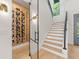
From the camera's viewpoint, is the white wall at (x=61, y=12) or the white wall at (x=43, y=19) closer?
the white wall at (x=43, y=19)

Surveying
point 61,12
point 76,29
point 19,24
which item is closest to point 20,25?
point 19,24

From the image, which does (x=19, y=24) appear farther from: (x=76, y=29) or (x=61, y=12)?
(x=76, y=29)

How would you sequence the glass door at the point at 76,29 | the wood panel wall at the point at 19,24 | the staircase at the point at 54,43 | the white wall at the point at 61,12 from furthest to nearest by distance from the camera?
the white wall at the point at 61,12, the glass door at the point at 76,29, the wood panel wall at the point at 19,24, the staircase at the point at 54,43

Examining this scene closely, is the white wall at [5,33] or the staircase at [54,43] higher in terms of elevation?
the white wall at [5,33]

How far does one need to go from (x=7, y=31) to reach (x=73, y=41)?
5.88 metres

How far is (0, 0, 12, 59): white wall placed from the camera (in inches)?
93.6

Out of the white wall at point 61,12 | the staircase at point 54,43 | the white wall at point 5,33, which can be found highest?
the white wall at point 61,12

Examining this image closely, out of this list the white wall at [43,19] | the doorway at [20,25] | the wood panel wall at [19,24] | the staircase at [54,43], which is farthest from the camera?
the wood panel wall at [19,24]

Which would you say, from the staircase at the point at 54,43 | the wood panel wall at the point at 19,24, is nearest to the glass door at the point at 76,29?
the staircase at the point at 54,43

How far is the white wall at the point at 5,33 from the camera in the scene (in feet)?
7.80

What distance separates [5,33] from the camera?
8.27 ft

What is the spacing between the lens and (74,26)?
24.4ft

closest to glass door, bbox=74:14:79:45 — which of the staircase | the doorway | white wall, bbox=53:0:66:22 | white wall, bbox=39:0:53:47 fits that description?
white wall, bbox=53:0:66:22

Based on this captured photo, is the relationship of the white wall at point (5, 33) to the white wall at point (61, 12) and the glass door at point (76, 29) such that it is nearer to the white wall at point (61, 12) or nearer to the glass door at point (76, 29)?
the glass door at point (76, 29)
